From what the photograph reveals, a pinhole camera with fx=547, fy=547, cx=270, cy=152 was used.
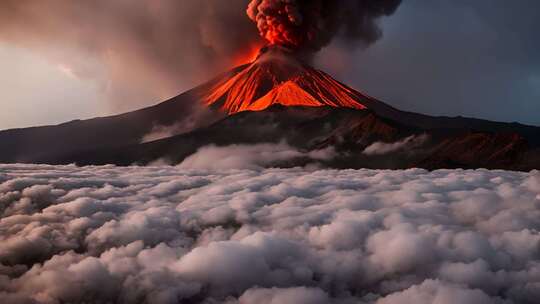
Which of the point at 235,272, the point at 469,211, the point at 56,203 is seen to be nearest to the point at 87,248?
the point at 56,203

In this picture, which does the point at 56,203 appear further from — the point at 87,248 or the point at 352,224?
the point at 352,224

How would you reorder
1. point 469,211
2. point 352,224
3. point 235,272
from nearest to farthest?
point 235,272 → point 352,224 → point 469,211

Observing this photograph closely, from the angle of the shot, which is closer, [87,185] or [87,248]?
[87,248]

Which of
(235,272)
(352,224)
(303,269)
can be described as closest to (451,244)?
(352,224)

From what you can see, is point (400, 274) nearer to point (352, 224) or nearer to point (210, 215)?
point (352, 224)

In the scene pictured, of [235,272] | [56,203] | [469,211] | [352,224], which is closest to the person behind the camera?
[235,272]

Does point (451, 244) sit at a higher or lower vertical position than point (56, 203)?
lower
